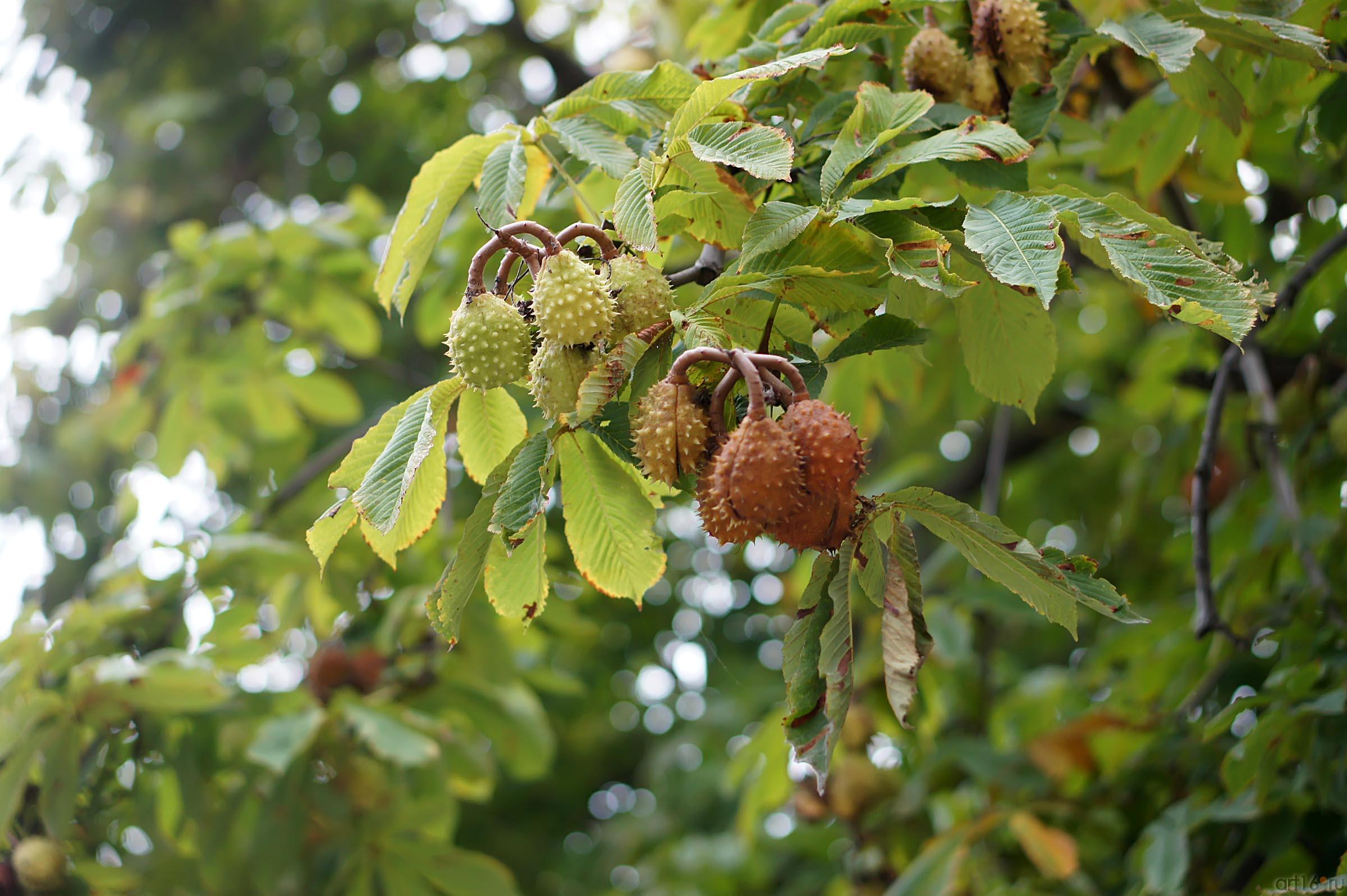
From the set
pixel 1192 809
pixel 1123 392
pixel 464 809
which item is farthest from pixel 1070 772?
pixel 464 809

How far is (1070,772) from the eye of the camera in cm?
320

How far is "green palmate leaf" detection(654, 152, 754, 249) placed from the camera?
4.82 feet

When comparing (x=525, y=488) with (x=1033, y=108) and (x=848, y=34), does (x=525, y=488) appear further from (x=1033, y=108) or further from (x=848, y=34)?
(x=1033, y=108)

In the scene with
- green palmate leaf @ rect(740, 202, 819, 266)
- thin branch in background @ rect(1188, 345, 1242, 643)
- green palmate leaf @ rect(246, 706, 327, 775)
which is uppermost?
green palmate leaf @ rect(740, 202, 819, 266)

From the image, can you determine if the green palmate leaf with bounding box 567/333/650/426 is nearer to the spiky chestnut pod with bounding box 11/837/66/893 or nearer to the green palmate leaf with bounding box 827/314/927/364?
the green palmate leaf with bounding box 827/314/927/364

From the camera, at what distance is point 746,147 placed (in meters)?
1.34

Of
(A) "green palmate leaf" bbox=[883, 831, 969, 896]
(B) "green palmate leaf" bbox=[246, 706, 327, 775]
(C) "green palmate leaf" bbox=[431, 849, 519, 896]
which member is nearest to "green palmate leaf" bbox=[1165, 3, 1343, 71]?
(A) "green palmate leaf" bbox=[883, 831, 969, 896]

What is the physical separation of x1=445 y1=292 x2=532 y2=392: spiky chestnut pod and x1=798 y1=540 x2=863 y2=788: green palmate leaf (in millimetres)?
510

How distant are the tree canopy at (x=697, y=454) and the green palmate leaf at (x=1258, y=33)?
0.04 feet

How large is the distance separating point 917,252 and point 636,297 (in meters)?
0.37

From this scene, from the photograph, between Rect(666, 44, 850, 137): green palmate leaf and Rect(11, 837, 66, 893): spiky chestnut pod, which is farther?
Rect(11, 837, 66, 893): spiky chestnut pod

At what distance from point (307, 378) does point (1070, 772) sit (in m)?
3.05

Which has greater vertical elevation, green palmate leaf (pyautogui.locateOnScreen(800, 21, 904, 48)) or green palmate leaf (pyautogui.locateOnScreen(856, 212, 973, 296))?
green palmate leaf (pyautogui.locateOnScreen(800, 21, 904, 48))

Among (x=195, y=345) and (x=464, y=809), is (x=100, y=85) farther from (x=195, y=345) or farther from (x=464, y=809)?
(x=464, y=809)
